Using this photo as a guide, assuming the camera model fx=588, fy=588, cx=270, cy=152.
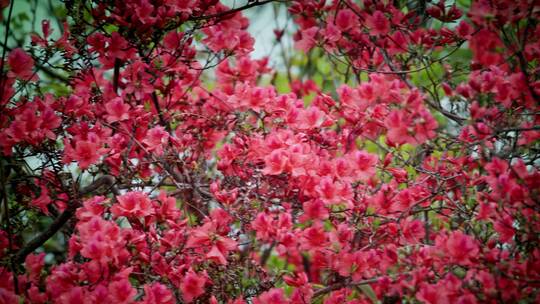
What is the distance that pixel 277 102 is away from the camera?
228 cm

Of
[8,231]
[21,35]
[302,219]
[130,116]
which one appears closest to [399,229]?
[302,219]

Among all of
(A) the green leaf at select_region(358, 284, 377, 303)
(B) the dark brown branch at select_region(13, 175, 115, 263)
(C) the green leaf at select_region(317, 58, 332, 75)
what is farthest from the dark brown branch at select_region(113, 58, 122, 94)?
(C) the green leaf at select_region(317, 58, 332, 75)

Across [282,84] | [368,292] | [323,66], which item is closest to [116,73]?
[368,292]

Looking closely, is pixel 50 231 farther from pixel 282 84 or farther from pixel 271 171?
pixel 282 84

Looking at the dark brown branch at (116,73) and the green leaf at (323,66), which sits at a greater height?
the green leaf at (323,66)

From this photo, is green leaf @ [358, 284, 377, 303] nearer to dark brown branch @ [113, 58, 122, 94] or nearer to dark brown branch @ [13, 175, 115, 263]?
dark brown branch @ [13, 175, 115, 263]

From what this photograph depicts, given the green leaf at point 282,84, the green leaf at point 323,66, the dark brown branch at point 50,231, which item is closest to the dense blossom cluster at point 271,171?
the dark brown branch at point 50,231

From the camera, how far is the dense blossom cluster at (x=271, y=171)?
→ 1779 millimetres

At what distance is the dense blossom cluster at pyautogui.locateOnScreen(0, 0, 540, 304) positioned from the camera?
1779mm

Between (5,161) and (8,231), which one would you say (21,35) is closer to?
(5,161)

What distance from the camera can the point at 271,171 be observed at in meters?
1.97

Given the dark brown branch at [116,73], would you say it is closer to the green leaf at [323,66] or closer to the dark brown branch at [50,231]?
the dark brown branch at [50,231]

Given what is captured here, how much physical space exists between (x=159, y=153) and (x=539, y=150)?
4.43 ft

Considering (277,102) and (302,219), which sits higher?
(277,102)
